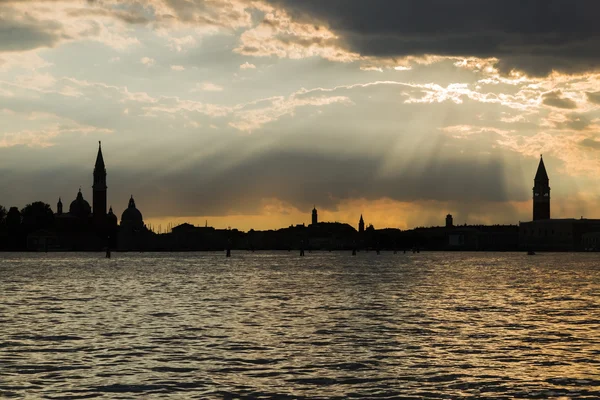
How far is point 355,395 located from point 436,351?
7584 millimetres

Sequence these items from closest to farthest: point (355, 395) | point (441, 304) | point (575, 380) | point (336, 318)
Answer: point (355, 395), point (575, 380), point (336, 318), point (441, 304)

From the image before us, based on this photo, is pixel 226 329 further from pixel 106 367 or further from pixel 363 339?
pixel 106 367

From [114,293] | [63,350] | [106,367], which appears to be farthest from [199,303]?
[106,367]

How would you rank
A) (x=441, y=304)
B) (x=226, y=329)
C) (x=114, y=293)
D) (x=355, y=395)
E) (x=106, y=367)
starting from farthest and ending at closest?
(x=114, y=293)
(x=441, y=304)
(x=226, y=329)
(x=106, y=367)
(x=355, y=395)

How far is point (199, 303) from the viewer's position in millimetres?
47188

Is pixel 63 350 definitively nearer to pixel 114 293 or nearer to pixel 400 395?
pixel 400 395

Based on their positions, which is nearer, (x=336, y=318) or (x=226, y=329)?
(x=226, y=329)

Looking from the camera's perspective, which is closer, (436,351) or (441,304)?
(436,351)

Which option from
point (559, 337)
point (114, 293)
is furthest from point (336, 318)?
point (114, 293)

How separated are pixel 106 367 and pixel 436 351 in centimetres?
924

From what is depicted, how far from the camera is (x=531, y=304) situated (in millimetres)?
47031

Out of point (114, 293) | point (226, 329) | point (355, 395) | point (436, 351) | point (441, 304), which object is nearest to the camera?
point (355, 395)

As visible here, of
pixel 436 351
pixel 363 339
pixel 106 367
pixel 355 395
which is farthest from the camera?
pixel 363 339

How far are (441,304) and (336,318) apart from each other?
35.0ft
